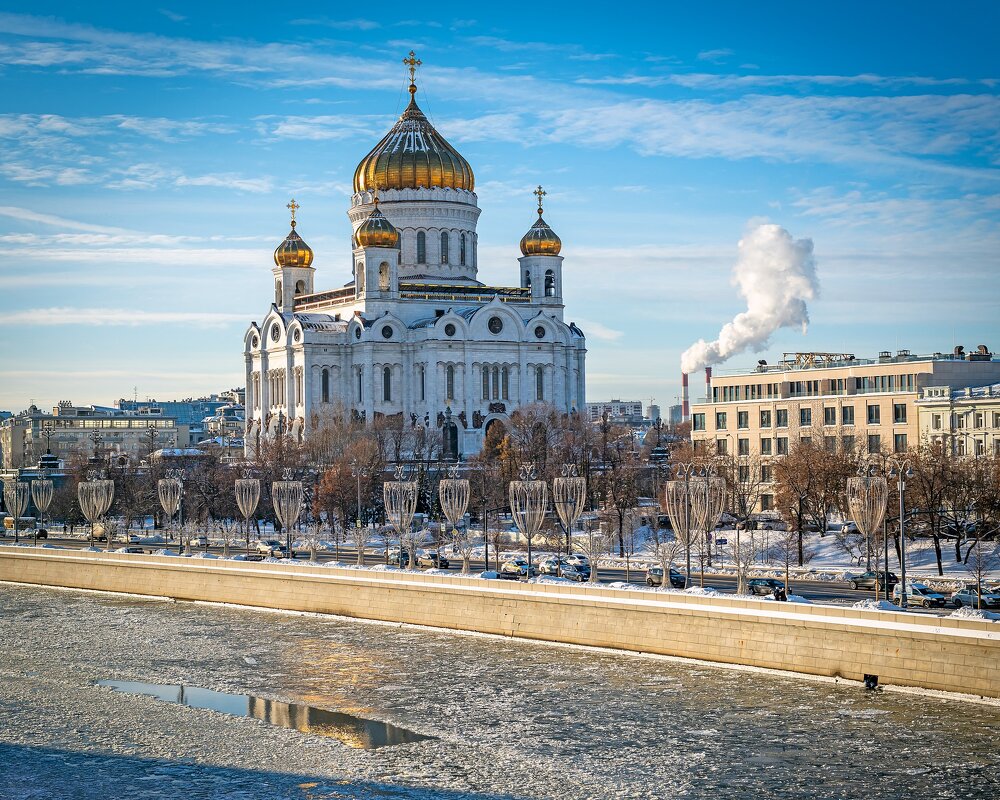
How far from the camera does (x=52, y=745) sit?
30000 mm

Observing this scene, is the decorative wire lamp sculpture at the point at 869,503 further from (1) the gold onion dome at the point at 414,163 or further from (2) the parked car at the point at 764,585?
(1) the gold onion dome at the point at 414,163

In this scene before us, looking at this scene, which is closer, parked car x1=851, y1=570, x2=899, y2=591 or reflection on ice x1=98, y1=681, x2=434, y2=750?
reflection on ice x1=98, y1=681, x2=434, y2=750

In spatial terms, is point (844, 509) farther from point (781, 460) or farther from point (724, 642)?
point (724, 642)

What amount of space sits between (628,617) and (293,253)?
58.7 metres

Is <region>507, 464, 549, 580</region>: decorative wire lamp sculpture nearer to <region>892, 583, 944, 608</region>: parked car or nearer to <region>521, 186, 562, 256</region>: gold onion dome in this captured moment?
<region>892, 583, 944, 608</region>: parked car

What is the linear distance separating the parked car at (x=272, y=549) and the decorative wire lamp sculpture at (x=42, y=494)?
1347cm

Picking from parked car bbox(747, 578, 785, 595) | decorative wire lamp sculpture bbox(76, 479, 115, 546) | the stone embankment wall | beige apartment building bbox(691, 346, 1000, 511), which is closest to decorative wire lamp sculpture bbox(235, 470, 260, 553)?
decorative wire lamp sculpture bbox(76, 479, 115, 546)

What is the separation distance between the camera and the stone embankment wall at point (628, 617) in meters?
31.1

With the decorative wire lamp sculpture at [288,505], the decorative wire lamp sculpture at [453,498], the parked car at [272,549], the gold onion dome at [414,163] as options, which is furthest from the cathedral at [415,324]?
the decorative wire lamp sculpture at [453,498]

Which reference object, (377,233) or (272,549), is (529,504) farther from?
(377,233)

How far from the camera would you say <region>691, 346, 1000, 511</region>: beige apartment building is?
204 ft

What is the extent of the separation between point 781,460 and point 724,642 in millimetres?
26675

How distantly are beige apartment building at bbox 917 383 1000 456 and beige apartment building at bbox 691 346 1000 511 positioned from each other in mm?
539

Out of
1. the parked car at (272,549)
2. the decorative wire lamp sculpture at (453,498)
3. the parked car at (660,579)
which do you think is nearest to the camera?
the parked car at (660,579)
